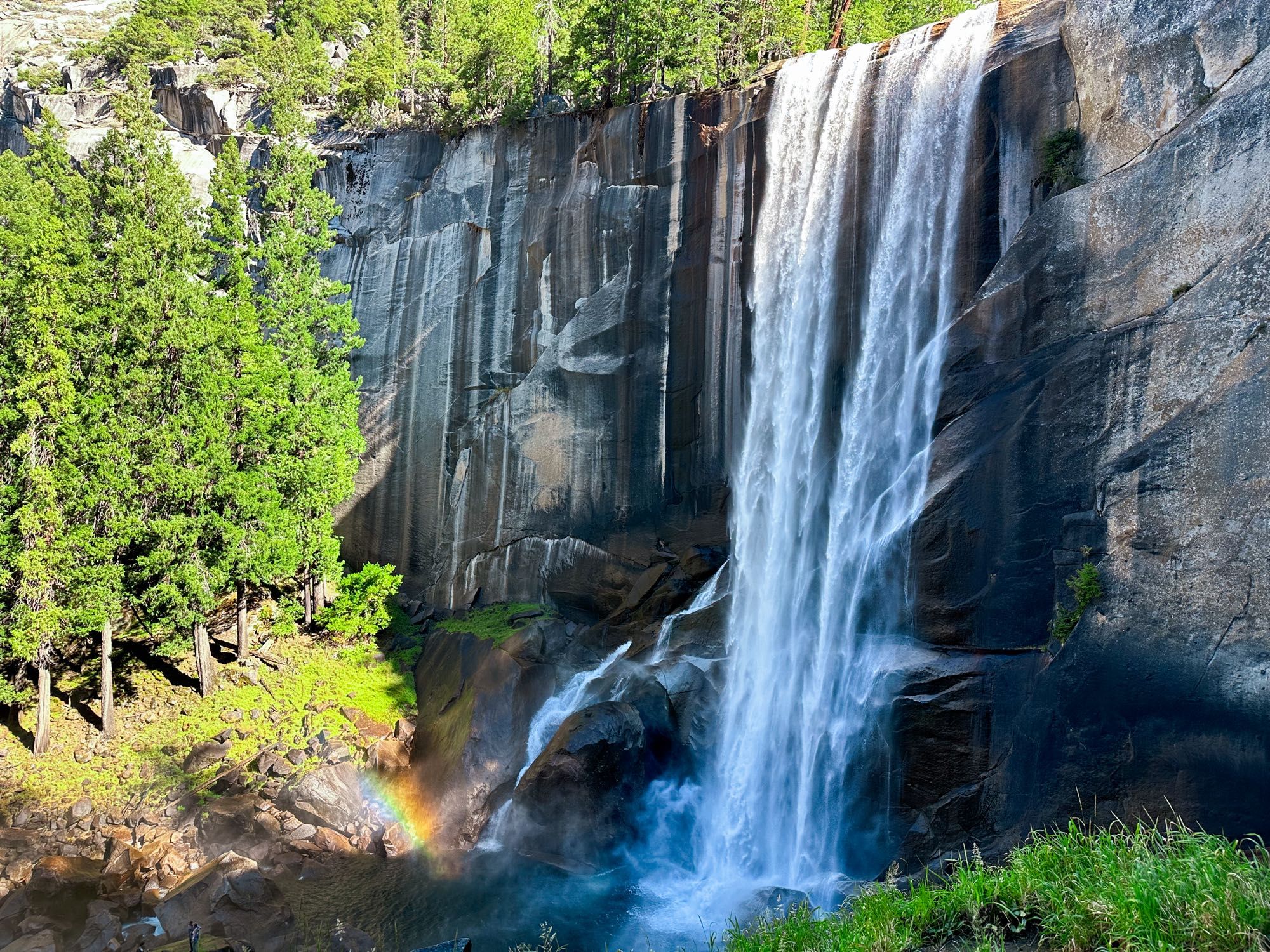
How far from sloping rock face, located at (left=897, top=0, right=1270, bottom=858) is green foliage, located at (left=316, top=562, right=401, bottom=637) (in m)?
15.9

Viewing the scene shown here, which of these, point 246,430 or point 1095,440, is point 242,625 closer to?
point 246,430

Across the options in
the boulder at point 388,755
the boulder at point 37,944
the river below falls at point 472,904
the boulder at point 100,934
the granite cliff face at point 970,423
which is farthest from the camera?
the boulder at point 388,755

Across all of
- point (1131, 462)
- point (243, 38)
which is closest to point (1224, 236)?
point (1131, 462)

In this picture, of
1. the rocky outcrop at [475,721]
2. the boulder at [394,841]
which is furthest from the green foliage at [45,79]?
the boulder at [394,841]

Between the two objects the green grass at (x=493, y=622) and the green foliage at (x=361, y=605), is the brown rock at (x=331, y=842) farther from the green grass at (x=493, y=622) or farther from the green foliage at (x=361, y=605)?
the green foliage at (x=361, y=605)

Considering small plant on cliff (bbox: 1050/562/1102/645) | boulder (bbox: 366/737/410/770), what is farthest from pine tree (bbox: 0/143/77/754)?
small plant on cliff (bbox: 1050/562/1102/645)

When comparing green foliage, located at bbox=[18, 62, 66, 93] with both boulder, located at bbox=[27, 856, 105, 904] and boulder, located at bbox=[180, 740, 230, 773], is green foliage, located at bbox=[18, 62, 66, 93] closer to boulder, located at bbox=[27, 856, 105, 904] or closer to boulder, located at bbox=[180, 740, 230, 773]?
boulder, located at bbox=[180, 740, 230, 773]

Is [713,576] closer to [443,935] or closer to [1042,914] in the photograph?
[443,935]

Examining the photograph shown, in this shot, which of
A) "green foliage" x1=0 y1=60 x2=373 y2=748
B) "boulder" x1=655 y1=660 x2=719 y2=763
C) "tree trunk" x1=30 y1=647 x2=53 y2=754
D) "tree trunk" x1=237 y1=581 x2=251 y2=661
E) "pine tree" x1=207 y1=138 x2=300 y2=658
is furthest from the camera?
"tree trunk" x1=237 y1=581 x2=251 y2=661

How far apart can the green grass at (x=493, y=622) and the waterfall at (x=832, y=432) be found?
658 centimetres

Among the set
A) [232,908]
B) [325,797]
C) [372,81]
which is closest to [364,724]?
[325,797]

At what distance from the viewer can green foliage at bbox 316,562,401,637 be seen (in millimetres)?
23578

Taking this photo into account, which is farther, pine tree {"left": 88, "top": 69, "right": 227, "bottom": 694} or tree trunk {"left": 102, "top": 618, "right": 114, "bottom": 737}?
pine tree {"left": 88, "top": 69, "right": 227, "bottom": 694}

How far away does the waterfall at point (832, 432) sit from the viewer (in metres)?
14.7
